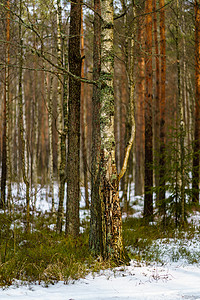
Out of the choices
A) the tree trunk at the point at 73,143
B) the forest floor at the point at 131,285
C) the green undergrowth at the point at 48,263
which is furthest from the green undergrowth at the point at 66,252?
the tree trunk at the point at 73,143

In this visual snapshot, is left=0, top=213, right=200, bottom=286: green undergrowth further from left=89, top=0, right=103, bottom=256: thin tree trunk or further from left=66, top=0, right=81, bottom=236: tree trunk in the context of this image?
left=66, top=0, right=81, bottom=236: tree trunk

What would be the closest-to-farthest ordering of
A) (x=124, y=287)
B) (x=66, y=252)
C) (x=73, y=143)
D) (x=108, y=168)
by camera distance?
(x=124, y=287) → (x=108, y=168) → (x=66, y=252) → (x=73, y=143)

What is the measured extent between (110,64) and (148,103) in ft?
16.2

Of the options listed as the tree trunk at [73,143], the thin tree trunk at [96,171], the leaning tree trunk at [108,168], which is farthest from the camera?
the tree trunk at [73,143]

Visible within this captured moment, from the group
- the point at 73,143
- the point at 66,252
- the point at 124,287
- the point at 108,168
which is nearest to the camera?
the point at 124,287

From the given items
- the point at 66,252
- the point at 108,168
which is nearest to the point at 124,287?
the point at 66,252

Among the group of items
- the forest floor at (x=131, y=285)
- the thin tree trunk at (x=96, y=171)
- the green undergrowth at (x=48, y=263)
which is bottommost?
the forest floor at (x=131, y=285)

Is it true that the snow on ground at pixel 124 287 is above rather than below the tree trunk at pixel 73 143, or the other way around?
below

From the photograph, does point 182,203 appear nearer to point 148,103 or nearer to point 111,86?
point 148,103

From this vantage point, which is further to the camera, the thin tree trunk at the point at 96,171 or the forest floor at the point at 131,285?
the thin tree trunk at the point at 96,171

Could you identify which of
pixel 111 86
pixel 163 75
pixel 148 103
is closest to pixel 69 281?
pixel 111 86

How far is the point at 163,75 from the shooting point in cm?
1093

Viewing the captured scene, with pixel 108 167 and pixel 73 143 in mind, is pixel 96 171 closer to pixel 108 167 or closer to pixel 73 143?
pixel 108 167

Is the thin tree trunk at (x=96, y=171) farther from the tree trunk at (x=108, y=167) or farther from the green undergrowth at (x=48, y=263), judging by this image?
the green undergrowth at (x=48, y=263)
